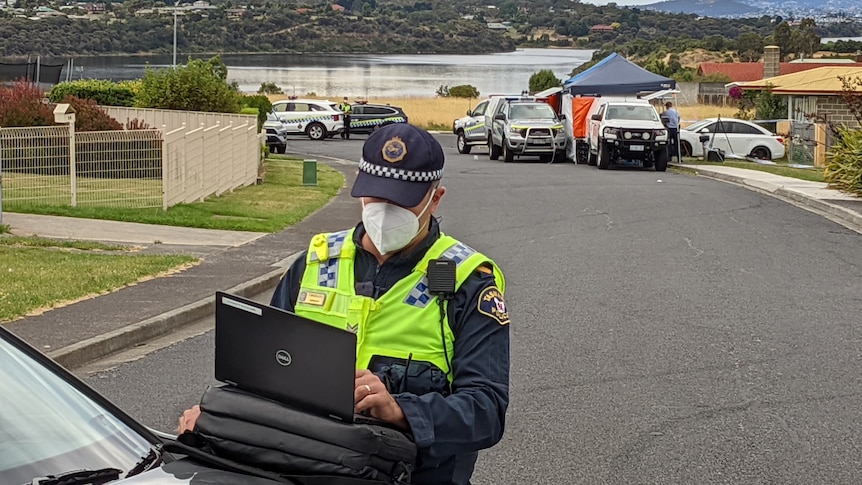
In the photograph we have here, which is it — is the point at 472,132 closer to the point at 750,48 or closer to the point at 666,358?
the point at 666,358

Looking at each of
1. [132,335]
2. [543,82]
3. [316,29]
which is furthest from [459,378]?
[316,29]

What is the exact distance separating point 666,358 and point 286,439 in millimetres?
6748

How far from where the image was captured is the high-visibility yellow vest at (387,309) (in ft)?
10.3

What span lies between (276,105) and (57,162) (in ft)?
104

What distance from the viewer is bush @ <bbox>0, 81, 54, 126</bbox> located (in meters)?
22.5

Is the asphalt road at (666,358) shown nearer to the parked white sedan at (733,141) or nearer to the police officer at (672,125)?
the police officer at (672,125)

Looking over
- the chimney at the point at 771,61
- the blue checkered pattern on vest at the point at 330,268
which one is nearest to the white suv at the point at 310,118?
the chimney at the point at 771,61

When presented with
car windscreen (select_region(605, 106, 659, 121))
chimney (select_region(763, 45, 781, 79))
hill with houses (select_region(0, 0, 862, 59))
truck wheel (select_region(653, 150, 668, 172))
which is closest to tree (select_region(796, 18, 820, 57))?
hill with houses (select_region(0, 0, 862, 59))

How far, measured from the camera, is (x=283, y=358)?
9.06ft

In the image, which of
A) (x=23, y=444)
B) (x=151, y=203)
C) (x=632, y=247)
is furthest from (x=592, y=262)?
(x=23, y=444)

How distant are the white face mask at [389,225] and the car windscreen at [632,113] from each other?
28844 millimetres

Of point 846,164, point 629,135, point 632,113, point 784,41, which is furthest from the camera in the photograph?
point 784,41

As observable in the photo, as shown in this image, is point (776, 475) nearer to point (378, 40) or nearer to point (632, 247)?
point (632, 247)

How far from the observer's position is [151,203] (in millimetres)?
17938
